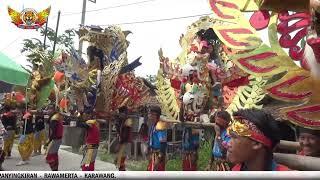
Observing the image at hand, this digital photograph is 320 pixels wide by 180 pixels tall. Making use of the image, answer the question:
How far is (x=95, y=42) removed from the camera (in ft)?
25.1

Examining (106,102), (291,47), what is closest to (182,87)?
(106,102)

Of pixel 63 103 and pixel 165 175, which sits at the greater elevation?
pixel 63 103

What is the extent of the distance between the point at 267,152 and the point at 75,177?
3.62ft

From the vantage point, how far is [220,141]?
5.16 metres

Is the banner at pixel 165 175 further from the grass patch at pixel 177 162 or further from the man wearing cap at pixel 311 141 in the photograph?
the grass patch at pixel 177 162

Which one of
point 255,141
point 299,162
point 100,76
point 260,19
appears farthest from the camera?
point 100,76

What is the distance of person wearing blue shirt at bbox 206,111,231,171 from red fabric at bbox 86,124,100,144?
6.97 feet

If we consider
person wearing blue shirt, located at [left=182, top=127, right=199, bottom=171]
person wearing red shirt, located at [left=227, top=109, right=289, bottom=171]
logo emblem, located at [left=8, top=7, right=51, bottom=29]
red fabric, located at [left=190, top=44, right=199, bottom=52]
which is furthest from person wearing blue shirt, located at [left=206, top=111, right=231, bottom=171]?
logo emblem, located at [left=8, top=7, right=51, bottom=29]

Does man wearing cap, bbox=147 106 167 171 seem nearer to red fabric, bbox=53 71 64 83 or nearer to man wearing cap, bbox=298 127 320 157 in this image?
red fabric, bbox=53 71 64 83

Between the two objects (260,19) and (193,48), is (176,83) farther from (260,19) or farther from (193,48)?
(260,19)

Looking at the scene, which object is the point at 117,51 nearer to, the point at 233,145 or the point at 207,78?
the point at 207,78

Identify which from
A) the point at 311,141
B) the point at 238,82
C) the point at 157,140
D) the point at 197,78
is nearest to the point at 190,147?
the point at 157,140

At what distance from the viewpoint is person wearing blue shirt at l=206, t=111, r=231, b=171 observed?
5031 millimetres

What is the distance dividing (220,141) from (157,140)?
1433mm
